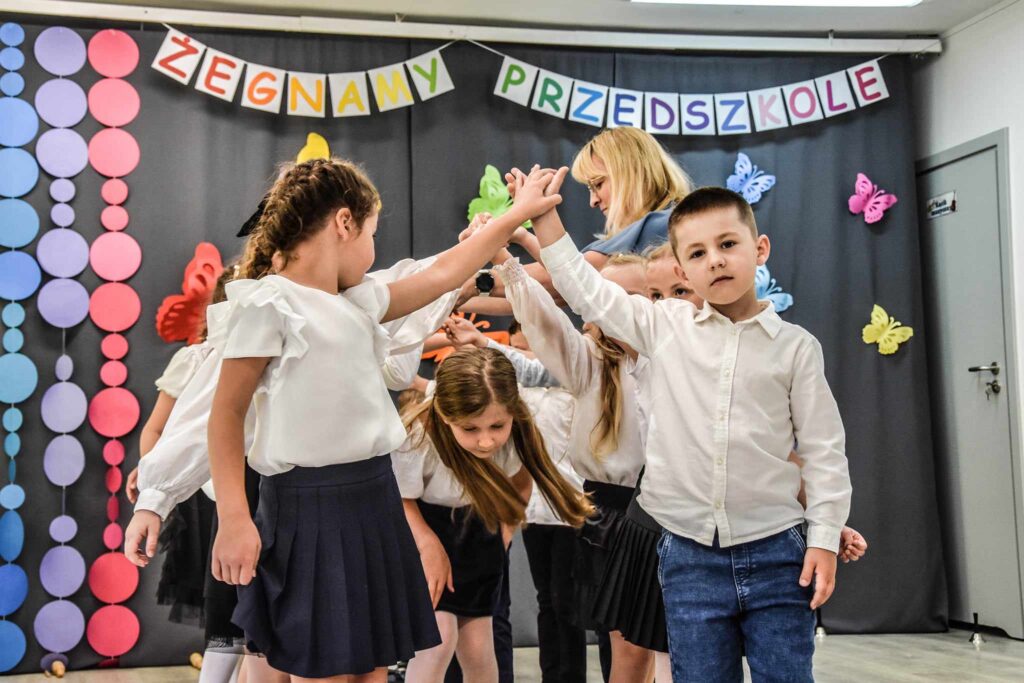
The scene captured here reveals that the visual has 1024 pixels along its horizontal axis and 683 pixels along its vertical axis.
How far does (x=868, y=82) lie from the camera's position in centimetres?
462

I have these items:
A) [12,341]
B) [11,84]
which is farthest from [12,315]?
[11,84]

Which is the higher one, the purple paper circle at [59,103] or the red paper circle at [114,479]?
the purple paper circle at [59,103]

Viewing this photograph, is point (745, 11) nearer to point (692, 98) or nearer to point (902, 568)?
point (692, 98)

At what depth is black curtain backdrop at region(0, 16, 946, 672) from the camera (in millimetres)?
3980

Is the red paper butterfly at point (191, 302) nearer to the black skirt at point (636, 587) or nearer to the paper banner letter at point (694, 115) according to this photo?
the paper banner letter at point (694, 115)

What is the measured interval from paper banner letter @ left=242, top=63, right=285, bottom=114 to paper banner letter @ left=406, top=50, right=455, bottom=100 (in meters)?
0.55

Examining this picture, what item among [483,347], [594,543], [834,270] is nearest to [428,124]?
[834,270]

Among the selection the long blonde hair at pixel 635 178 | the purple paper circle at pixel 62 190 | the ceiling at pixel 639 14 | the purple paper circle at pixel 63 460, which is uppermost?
the ceiling at pixel 639 14

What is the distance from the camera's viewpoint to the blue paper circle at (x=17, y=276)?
3.90 m

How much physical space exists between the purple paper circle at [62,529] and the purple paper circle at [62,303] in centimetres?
72

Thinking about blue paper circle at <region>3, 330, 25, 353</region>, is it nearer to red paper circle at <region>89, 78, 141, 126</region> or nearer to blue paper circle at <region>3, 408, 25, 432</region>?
blue paper circle at <region>3, 408, 25, 432</region>

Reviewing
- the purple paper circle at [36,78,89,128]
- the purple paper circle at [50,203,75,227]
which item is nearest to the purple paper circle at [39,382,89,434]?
the purple paper circle at [50,203,75,227]

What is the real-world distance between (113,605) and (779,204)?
3173 mm

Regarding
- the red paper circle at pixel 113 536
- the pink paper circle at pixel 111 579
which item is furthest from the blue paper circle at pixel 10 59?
the pink paper circle at pixel 111 579
